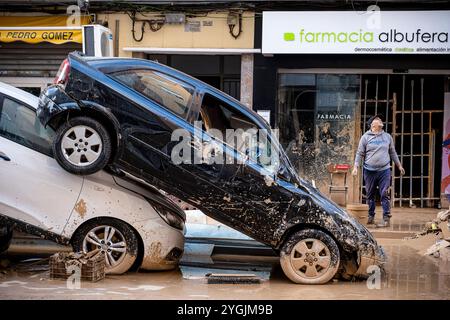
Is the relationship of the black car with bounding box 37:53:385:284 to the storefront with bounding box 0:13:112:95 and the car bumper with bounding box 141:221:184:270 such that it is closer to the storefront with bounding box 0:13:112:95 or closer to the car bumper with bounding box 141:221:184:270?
the car bumper with bounding box 141:221:184:270

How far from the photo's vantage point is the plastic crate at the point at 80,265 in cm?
699

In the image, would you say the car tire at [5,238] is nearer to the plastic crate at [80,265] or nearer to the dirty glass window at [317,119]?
the plastic crate at [80,265]

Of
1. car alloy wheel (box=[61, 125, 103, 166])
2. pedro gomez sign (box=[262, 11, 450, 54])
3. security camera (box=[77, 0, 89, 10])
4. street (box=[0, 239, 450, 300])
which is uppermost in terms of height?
security camera (box=[77, 0, 89, 10])

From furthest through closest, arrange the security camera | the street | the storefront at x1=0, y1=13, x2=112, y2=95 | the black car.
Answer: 1. the storefront at x1=0, y1=13, x2=112, y2=95
2. the security camera
3. the black car
4. the street

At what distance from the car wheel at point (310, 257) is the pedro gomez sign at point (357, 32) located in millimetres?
6684

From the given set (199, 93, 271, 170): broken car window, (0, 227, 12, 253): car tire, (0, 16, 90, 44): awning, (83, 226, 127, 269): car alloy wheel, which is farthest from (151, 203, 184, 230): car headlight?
(0, 16, 90, 44): awning

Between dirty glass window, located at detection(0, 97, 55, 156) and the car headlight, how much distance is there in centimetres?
133

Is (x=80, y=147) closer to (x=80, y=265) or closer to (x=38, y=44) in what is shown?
(x=80, y=265)

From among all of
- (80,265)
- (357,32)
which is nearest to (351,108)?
(357,32)

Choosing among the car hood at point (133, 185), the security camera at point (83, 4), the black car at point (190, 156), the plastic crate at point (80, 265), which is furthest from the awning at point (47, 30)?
the plastic crate at point (80, 265)

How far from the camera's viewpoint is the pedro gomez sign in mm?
12938

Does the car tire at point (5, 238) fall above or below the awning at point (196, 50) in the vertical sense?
below
